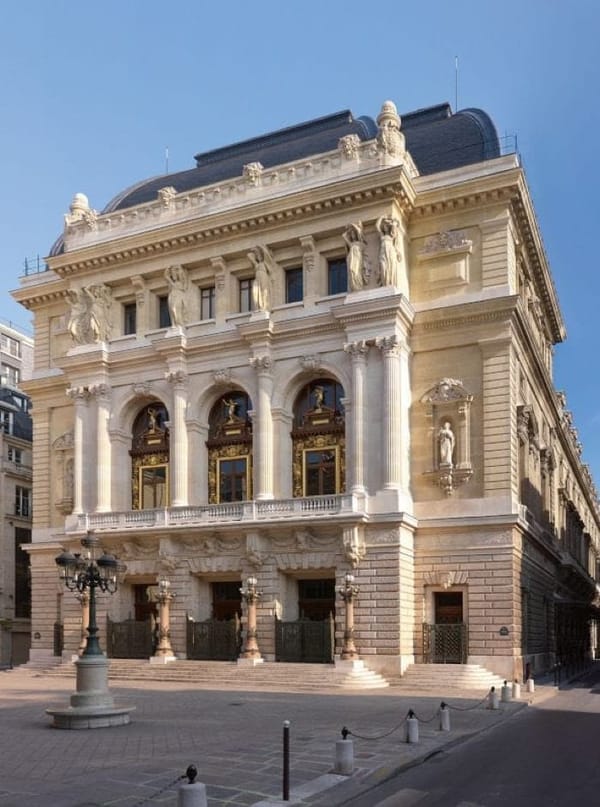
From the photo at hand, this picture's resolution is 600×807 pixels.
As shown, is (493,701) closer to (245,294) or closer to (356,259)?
(356,259)

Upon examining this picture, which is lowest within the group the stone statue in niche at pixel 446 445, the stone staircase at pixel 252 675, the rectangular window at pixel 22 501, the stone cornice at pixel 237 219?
the stone staircase at pixel 252 675

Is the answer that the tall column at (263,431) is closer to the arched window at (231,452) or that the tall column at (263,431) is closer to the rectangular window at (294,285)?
the arched window at (231,452)

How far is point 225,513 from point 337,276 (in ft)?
41.4

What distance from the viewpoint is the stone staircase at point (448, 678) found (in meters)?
34.8

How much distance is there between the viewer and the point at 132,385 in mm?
46688

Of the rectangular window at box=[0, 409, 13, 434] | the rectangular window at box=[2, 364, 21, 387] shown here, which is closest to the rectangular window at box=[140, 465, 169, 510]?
the rectangular window at box=[0, 409, 13, 434]

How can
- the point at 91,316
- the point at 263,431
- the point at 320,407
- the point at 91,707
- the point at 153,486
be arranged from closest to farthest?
the point at 91,707
the point at 263,431
the point at 320,407
the point at 153,486
the point at 91,316

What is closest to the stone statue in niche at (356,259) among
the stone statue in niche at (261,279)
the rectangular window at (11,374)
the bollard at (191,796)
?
the stone statue in niche at (261,279)

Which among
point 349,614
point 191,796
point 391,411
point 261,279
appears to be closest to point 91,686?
point 191,796

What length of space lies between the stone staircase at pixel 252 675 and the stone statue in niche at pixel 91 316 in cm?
1713

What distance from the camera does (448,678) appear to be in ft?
116

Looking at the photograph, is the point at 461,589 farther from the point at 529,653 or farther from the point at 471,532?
the point at 529,653

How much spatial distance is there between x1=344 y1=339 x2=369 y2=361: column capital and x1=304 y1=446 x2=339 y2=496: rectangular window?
4695 millimetres

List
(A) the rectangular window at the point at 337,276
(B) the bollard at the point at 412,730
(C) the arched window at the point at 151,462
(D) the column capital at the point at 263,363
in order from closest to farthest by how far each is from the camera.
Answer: (B) the bollard at the point at 412,730
(D) the column capital at the point at 263,363
(A) the rectangular window at the point at 337,276
(C) the arched window at the point at 151,462
